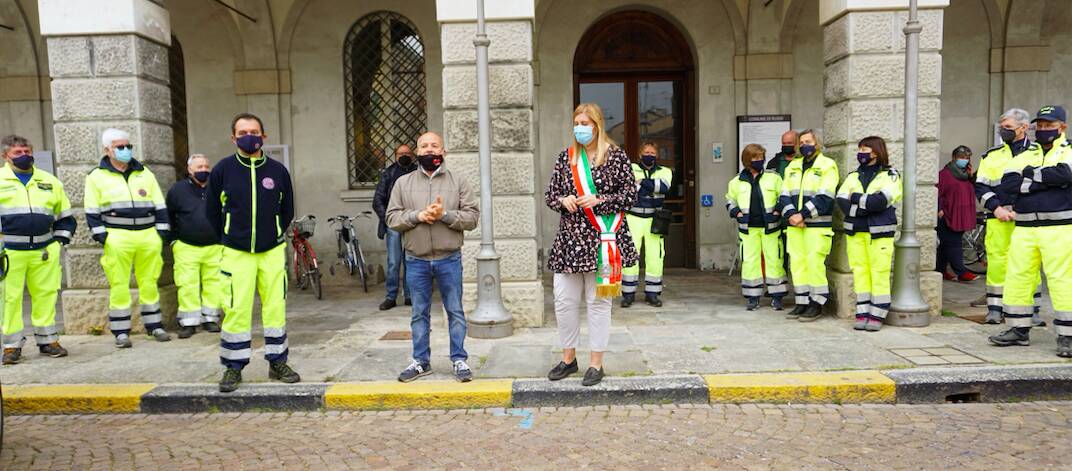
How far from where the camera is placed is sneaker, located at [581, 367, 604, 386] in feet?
16.6

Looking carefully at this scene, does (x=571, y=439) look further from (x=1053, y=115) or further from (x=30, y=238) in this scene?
(x=30, y=238)

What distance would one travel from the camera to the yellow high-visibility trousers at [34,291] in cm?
614

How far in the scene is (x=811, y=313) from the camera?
7.16 metres

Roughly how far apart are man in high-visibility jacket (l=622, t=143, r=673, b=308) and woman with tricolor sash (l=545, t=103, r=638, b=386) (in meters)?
3.11

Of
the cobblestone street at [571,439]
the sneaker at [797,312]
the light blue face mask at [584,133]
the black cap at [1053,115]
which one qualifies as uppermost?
the black cap at [1053,115]

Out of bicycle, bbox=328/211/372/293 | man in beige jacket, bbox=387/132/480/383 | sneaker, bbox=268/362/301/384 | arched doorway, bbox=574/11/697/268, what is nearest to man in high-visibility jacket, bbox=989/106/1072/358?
man in beige jacket, bbox=387/132/480/383

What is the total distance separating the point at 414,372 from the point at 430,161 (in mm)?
1625

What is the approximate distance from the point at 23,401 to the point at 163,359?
112cm

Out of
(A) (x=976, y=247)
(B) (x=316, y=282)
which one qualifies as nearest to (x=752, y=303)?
(A) (x=976, y=247)

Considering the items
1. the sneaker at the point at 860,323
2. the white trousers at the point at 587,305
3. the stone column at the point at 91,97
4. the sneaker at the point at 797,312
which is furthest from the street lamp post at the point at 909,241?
the stone column at the point at 91,97

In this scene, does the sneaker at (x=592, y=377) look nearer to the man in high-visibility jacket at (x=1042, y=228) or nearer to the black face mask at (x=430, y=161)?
the black face mask at (x=430, y=161)

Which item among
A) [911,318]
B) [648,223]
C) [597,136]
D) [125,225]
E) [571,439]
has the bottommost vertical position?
[571,439]

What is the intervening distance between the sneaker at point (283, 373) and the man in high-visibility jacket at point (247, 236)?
0.4 inches

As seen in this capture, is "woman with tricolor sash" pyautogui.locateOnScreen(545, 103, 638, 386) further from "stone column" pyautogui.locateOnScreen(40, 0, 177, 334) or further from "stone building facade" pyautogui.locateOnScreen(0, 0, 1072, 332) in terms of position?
"stone building facade" pyautogui.locateOnScreen(0, 0, 1072, 332)
